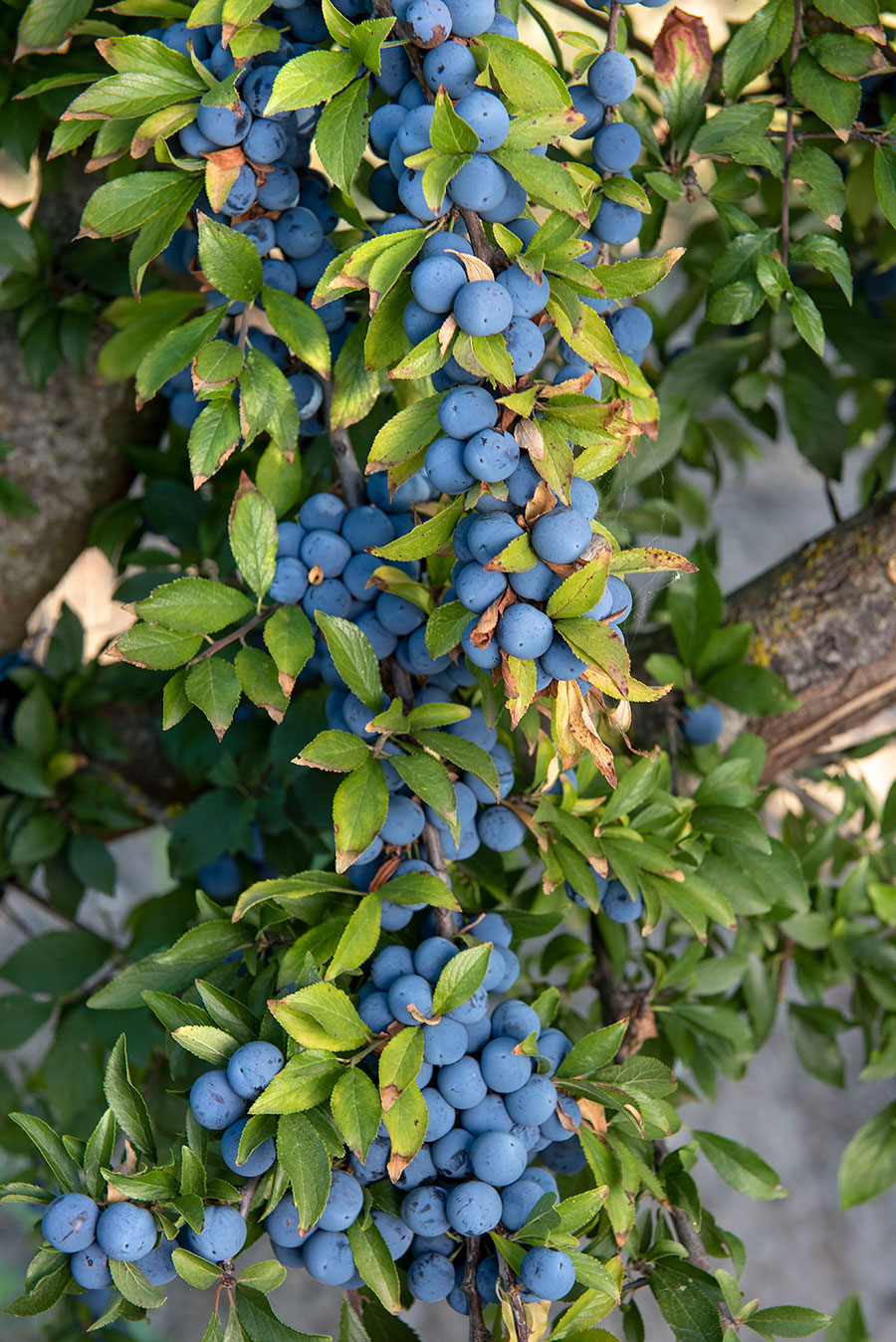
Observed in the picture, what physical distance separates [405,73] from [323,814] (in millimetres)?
465

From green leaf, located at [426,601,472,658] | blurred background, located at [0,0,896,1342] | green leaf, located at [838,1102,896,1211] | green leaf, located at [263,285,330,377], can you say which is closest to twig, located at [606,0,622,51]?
green leaf, located at [263,285,330,377]

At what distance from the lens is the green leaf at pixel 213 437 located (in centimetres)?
50

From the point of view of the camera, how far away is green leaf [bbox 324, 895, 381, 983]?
46 cm

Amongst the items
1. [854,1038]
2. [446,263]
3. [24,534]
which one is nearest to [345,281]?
[446,263]

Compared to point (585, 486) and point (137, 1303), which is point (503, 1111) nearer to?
point (137, 1303)

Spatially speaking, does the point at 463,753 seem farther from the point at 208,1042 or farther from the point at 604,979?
the point at 604,979

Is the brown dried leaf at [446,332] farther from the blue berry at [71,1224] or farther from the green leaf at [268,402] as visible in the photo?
the blue berry at [71,1224]

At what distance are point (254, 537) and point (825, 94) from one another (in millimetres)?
418

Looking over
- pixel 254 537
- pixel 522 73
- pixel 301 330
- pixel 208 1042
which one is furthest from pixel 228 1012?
pixel 522 73

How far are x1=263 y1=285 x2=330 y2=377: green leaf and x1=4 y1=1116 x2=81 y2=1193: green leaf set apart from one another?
363mm

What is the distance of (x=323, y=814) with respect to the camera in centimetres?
74

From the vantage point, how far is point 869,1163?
831 millimetres

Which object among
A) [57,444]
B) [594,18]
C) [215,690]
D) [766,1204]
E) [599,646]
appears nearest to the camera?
[599,646]

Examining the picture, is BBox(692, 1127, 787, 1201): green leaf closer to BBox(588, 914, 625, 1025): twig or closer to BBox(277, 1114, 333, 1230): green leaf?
BBox(588, 914, 625, 1025): twig
